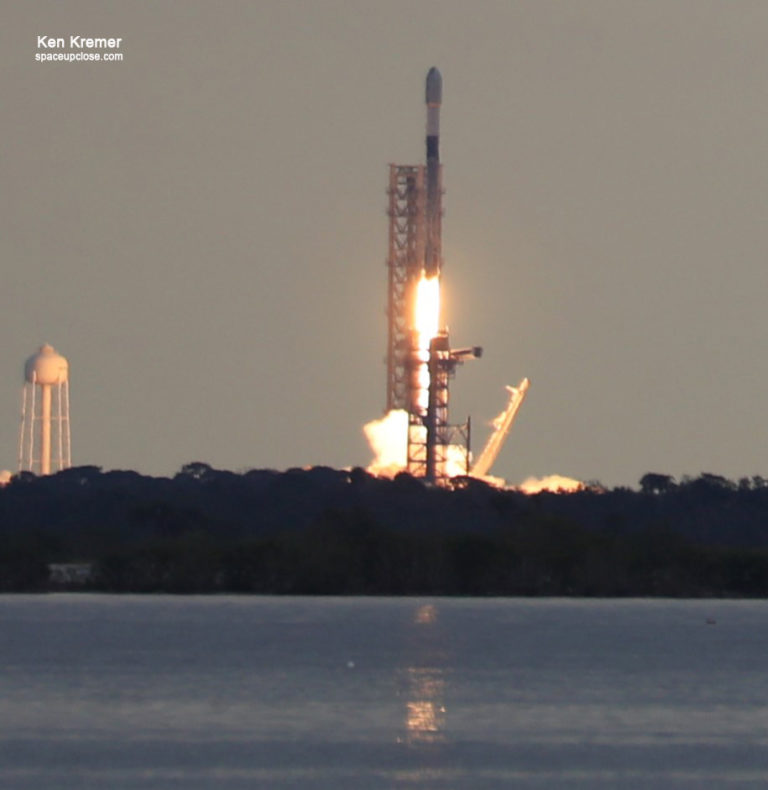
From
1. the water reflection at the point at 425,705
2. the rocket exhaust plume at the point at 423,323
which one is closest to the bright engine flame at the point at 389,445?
the rocket exhaust plume at the point at 423,323

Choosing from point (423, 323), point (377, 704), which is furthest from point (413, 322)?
point (377, 704)

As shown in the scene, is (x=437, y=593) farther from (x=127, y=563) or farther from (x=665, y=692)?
(x=665, y=692)

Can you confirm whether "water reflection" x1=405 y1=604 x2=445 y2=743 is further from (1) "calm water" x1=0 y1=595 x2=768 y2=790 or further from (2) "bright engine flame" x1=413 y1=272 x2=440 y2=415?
(2) "bright engine flame" x1=413 y1=272 x2=440 y2=415

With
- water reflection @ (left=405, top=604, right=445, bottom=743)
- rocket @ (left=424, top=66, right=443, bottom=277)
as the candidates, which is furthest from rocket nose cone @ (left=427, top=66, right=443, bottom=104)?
water reflection @ (left=405, top=604, right=445, bottom=743)

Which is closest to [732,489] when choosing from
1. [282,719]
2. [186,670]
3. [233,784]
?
Answer: [186,670]

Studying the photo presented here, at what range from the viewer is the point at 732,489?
506 ft

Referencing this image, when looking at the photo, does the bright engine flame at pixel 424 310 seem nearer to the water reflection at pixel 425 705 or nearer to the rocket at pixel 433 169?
the rocket at pixel 433 169

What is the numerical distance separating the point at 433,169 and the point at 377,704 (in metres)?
62.9

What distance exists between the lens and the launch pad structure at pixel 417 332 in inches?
5389

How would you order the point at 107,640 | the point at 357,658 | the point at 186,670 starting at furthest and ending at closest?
1. the point at 107,640
2. the point at 357,658
3. the point at 186,670

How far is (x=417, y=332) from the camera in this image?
457 ft

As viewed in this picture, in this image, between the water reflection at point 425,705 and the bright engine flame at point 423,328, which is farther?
the bright engine flame at point 423,328

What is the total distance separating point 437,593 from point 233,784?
232 feet

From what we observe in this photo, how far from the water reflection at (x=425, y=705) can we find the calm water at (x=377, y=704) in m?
0.13
